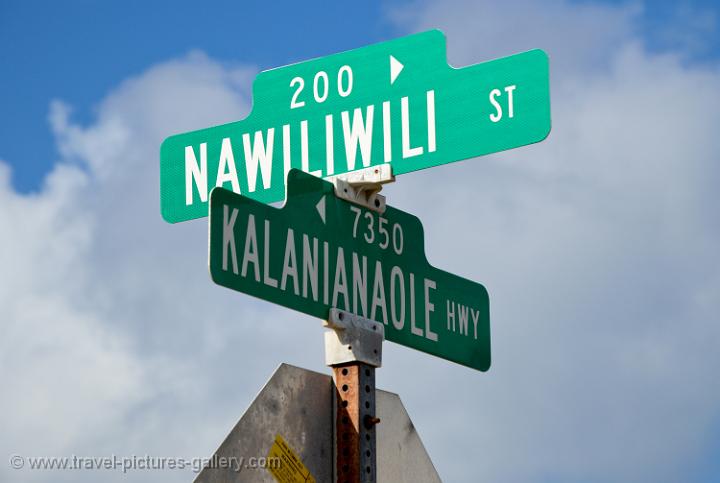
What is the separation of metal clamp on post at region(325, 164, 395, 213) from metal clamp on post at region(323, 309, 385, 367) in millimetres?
361

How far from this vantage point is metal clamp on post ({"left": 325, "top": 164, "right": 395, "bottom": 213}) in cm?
386

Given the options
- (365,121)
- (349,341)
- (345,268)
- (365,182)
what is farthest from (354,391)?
(365,121)

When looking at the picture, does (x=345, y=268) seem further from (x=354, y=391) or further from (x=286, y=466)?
(x=286, y=466)

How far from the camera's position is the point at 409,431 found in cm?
383

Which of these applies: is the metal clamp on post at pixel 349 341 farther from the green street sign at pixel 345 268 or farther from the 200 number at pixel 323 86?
the 200 number at pixel 323 86

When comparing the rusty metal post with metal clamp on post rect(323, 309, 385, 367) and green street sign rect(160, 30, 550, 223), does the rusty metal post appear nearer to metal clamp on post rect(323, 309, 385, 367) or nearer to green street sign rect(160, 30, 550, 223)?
metal clamp on post rect(323, 309, 385, 367)

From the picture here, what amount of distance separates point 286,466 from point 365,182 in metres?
0.91

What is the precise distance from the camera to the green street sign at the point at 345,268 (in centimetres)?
339

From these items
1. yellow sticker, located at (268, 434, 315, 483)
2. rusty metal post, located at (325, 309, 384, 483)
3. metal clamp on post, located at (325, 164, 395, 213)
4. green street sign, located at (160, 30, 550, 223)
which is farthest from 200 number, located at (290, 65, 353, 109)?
yellow sticker, located at (268, 434, 315, 483)

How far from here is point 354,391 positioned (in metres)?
3.61

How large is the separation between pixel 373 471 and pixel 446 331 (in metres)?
0.63

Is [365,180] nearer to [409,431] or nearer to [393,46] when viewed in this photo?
[393,46]

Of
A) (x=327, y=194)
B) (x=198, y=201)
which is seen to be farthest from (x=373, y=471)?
(x=198, y=201)

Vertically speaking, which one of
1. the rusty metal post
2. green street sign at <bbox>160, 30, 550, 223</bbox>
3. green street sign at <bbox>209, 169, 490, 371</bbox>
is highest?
green street sign at <bbox>160, 30, 550, 223</bbox>
